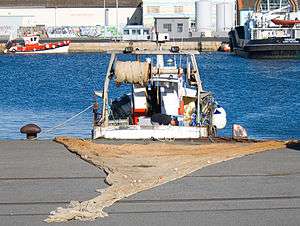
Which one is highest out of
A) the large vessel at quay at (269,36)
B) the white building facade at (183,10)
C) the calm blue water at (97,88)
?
the white building facade at (183,10)

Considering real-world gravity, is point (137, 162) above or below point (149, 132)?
above

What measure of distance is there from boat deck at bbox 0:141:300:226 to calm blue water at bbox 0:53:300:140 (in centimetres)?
1195

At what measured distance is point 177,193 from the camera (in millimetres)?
9383

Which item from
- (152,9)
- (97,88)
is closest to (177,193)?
(97,88)

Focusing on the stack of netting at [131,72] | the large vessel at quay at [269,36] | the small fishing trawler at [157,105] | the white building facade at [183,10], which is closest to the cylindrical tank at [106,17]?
the white building facade at [183,10]

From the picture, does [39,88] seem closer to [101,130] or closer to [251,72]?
[251,72]

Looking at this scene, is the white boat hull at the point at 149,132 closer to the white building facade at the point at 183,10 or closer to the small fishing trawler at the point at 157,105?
the small fishing trawler at the point at 157,105

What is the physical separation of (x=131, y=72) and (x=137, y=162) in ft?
20.9

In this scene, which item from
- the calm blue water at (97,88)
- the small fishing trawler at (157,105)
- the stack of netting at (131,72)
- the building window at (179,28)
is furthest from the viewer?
the building window at (179,28)

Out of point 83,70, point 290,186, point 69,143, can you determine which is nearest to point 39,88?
point 83,70

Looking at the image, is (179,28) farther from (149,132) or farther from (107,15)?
(149,132)

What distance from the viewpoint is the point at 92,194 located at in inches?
369

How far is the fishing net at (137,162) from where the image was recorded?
28.3 ft

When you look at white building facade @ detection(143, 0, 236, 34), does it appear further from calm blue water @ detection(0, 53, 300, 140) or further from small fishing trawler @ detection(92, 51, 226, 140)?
small fishing trawler @ detection(92, 51, 226, 140)
